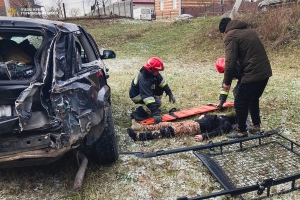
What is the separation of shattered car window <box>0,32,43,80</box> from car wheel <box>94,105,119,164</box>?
929mm

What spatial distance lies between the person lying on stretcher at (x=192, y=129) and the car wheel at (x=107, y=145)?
0.83 meters

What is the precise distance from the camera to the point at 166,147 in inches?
144

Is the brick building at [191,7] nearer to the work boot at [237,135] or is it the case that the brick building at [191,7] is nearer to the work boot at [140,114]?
the work boot at [140,114]

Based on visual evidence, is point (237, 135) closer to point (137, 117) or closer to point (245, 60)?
point (245, 60)

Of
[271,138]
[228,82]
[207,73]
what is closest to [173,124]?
[228,82]

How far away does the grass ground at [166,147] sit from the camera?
9.10 ft

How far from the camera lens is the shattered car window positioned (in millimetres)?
Result: 2318

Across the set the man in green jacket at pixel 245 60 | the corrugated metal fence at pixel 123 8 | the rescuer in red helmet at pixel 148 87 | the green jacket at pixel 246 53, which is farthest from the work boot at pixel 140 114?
the corrugated metal fence at pixel 123 8

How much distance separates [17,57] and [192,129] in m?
2.35

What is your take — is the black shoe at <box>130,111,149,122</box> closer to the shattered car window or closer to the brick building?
the shattered car window

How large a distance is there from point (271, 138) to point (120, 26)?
659 inches

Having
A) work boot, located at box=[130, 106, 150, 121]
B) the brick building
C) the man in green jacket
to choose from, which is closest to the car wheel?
work boot, located at box=[130, 106, 150, 121]

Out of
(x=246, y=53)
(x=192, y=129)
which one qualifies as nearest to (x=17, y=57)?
(x=192, y=129)

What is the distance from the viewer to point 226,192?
7.45ft
